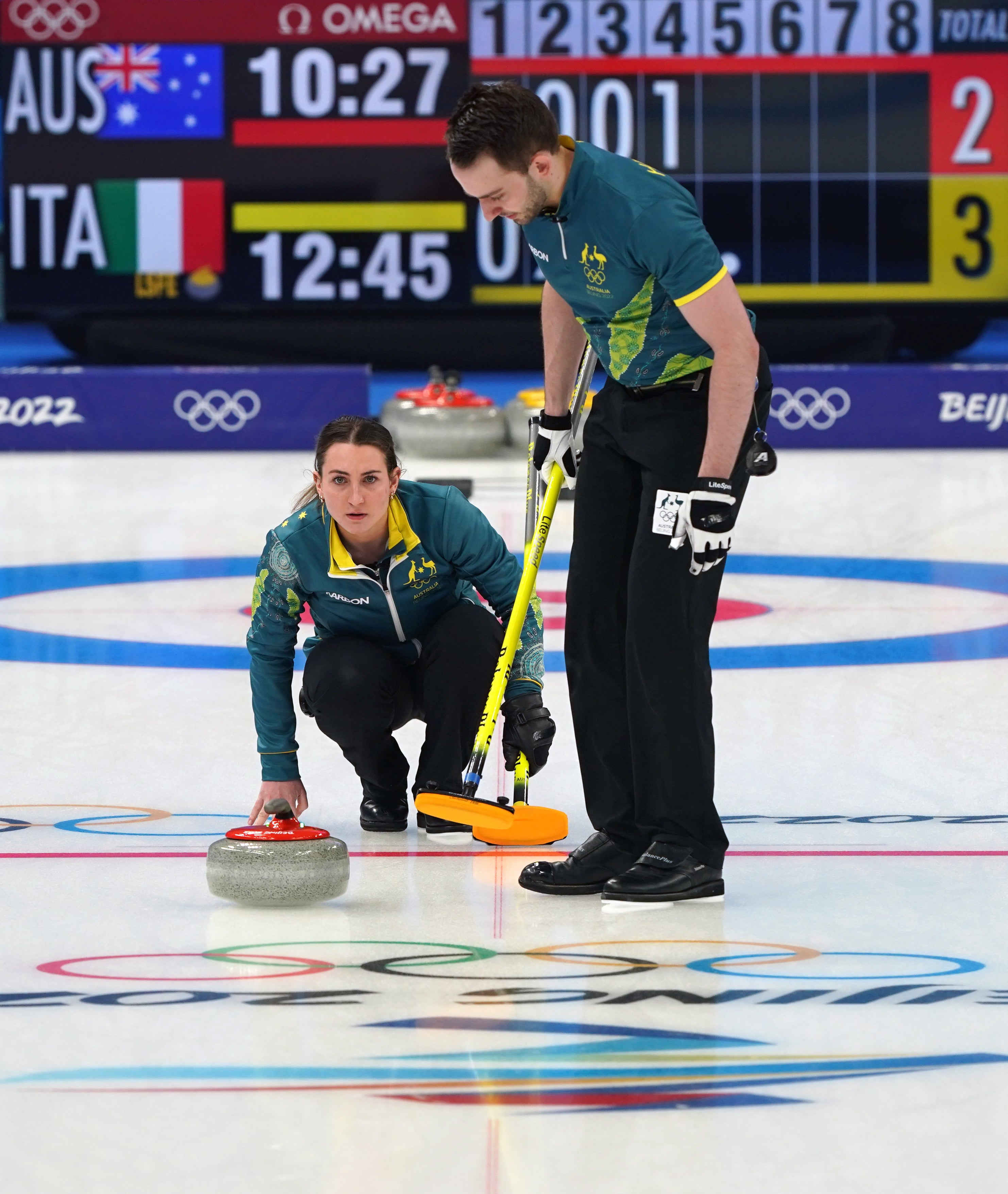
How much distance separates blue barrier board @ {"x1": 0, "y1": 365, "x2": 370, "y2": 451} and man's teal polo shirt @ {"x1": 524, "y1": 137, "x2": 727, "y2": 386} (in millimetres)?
9154

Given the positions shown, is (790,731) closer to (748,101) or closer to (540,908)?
(540,908)

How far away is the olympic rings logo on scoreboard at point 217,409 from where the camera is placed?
40.6 feet

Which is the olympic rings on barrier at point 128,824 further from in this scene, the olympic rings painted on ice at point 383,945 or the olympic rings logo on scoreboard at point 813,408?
the olympic rings logo on scoreboard at point 813,408

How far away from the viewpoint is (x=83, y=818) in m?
3.85

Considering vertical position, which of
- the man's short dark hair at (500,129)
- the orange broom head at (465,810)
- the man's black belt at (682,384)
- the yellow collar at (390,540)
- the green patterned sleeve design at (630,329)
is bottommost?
the orange broom head at (465,810)

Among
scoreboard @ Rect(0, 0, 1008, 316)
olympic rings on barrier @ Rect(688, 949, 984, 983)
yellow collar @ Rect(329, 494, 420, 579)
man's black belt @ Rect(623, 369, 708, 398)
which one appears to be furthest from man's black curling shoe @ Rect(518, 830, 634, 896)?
scoreboard @ Rect(0, 0, 1008, 316)

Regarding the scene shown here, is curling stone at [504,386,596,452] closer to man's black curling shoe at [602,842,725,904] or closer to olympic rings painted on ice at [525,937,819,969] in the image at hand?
man's black curling shoe at [602,842,725,904]

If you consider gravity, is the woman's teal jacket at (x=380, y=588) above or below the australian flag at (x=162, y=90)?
below

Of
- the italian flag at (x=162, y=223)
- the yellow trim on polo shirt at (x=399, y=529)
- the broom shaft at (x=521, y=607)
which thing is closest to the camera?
the broom shaft at (x=521, y=607)

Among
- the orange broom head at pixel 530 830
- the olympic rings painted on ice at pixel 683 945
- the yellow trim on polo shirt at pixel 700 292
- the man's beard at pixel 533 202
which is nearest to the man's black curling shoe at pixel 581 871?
the orange broom head at pixel 530 830

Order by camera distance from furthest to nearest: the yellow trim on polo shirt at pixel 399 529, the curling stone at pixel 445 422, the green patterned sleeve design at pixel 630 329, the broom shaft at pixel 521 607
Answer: the curling stone at pixel 445 422 < the yellow trim on polo shirt at pixel 399 529 < the broom shaft at pixel 521 607 < the green patterned sleeve design at pixel 630 329

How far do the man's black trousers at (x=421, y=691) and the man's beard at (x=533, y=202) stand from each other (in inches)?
35.9

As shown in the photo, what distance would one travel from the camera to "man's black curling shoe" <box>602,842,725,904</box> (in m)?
3.23

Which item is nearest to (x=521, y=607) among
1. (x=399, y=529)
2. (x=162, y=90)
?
(x=399, y=529)
